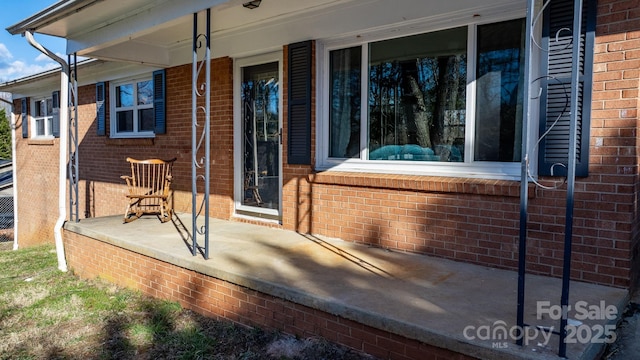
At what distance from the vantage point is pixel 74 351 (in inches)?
126

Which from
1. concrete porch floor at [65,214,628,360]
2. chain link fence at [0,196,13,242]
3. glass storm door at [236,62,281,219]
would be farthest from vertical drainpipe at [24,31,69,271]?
chain link fence at [0,196,13,242]

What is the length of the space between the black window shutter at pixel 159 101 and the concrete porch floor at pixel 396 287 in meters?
2.36

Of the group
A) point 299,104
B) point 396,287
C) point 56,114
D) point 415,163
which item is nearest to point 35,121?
point 56,114

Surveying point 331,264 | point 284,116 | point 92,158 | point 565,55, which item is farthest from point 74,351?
point 92,158

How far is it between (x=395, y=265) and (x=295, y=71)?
8.14 ft

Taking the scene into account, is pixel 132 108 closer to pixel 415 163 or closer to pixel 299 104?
pixel 299 104

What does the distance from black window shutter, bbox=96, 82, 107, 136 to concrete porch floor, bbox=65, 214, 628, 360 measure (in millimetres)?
3847

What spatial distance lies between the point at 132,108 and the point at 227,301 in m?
5.30

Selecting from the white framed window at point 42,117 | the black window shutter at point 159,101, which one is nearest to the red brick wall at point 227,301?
the black window shutter at point 159,101

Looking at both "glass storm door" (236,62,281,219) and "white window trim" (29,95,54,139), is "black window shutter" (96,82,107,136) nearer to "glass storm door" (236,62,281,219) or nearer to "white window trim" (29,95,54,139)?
"white window trim" (29,95,54,139)

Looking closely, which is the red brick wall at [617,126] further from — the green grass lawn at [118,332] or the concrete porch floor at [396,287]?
the green grass lawn at [118,332]

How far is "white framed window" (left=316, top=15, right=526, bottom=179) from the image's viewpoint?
3.68 m

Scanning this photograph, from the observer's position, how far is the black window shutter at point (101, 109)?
7913 millimetres

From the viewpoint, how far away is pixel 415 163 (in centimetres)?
419
